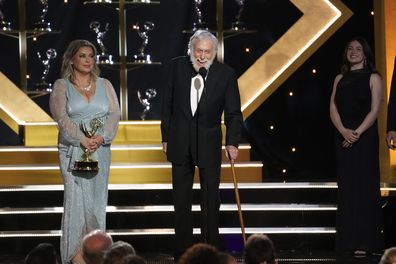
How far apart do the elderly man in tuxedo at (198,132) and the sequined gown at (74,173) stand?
22.1 inches

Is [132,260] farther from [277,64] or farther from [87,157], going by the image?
[277,64]

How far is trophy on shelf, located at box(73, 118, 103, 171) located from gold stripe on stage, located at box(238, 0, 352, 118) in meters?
3.49

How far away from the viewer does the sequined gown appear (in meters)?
7.56

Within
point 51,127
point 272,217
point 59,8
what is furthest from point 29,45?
point 272,217

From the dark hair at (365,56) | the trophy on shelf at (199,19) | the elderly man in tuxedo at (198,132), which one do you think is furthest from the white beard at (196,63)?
the trophy on shelf at (199,19)

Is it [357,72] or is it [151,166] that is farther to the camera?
[151,166]

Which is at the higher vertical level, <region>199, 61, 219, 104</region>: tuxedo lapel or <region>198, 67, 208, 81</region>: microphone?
<region>198, 67, 208, 81</region>: microphone

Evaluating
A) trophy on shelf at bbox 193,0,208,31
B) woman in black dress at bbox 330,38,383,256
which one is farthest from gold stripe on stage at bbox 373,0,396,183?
woman in black dress at bbox 330,38,383,256

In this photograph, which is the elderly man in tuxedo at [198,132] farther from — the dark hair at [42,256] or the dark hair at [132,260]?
the dark hair at [132,260]

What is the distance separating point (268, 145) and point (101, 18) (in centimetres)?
A: 225

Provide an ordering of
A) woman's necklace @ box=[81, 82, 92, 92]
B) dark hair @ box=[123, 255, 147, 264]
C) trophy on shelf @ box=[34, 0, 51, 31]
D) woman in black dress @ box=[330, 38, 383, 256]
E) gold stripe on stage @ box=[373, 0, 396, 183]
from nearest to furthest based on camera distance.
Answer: dark hair @ box=[123, 255, 147, 264] < woman's necklace @ box=[81, 82, 92, 92] < woman in black dress @ box=[330, 38, 383, 256] < gold stripe on stage @ box=[373, 0, 396, 183] < trophy on shelf @ box=[34, 0, 51, 31]

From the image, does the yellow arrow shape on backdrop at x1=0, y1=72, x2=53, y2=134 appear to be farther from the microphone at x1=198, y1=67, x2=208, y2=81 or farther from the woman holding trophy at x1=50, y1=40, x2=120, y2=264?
the microphone at x1=198, y1=67, x2=208, y2=81

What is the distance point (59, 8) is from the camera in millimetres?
11023

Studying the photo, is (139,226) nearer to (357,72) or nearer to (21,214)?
(21,214)
